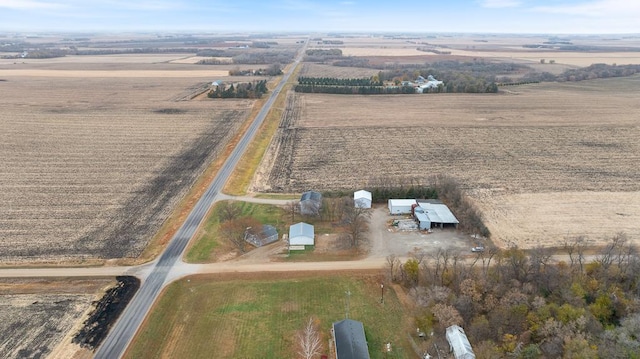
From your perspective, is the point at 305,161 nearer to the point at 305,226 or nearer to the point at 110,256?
the point at 305,226

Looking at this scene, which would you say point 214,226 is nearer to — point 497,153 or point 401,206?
point 401,206

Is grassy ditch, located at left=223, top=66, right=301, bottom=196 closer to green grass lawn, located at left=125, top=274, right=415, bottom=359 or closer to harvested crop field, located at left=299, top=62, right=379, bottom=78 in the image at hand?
green grass lawn, located at left=125, top=274, right=415, bottom=359

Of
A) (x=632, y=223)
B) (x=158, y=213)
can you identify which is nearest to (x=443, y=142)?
(x=632, y=223)

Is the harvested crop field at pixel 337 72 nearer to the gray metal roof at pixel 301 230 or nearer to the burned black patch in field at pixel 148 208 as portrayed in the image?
the burned black patch in field at pixel 148 208

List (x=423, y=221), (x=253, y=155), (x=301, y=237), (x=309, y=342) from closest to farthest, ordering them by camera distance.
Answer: (x=309, y=342) → (x=301, y=237) → (x=423, y=221) → (x=253, y=155)

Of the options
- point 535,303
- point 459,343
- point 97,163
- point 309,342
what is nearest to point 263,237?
point 309,342

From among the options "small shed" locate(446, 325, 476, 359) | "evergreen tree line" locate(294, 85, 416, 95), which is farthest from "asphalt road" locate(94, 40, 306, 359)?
"evergreen tree line" locate(294, 85, 416, 95)
